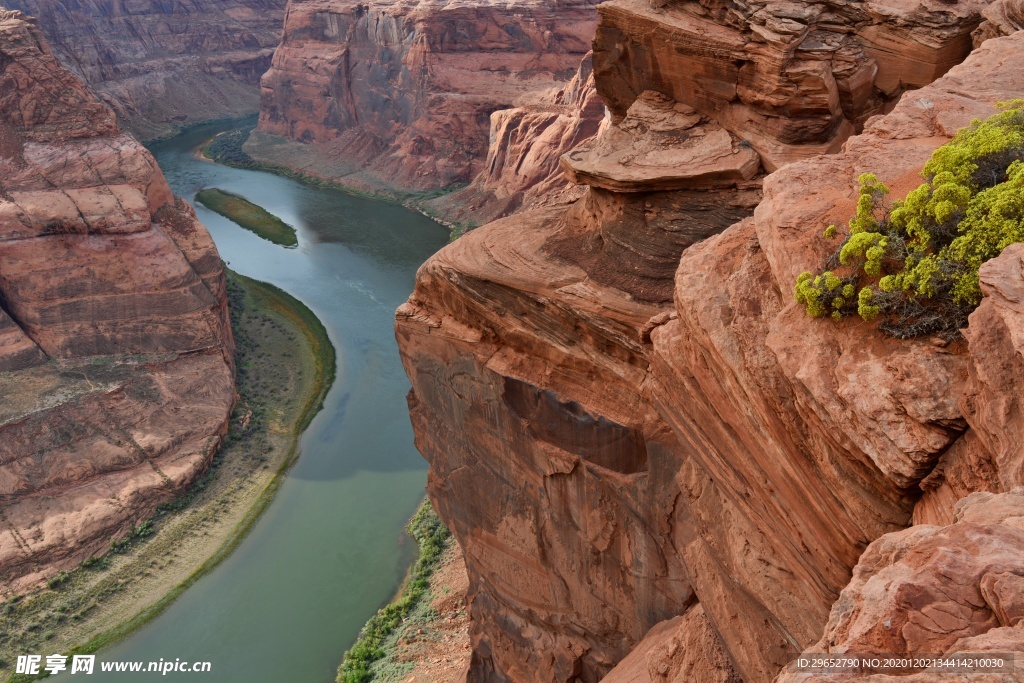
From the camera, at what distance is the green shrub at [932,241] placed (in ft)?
23.8

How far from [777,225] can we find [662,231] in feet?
22.3

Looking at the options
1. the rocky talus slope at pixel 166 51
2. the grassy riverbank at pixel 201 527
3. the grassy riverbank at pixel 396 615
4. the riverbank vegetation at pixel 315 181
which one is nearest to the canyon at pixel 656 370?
the grassy riverbank at pixel 201 527

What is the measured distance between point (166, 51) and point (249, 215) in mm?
42196

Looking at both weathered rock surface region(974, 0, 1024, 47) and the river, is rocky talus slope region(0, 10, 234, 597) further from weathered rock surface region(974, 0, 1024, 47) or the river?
weathered rock surface region(974, 0, 1024, 47)

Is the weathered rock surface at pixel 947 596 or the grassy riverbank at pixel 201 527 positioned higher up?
the grassy riverbank at pixel 201 527

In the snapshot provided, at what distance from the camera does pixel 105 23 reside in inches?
3401

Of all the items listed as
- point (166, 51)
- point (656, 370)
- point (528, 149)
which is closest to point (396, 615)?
point (656, 370)

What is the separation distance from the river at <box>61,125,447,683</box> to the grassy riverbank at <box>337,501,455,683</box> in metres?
0.76

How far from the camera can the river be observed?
25.2 meters

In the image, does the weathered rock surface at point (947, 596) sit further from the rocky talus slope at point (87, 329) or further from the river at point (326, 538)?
the rocky talus slope at point (87, 329)

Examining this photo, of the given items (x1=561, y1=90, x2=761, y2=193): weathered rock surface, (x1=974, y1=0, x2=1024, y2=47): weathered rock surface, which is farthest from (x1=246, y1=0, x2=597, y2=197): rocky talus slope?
(x1=974, y1=0, x2=1024, y2=47): weathered rock surface

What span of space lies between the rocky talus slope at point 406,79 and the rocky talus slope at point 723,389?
43255mm

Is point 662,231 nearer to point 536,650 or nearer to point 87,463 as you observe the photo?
point 536,650

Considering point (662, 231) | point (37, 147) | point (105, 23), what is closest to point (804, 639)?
point (662, 231)
